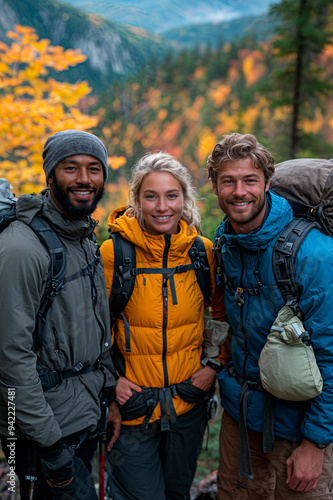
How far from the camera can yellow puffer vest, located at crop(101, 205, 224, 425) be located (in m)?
2.84

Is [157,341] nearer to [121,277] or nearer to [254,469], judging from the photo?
[121,277]

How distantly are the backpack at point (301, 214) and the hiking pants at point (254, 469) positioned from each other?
1.19 m

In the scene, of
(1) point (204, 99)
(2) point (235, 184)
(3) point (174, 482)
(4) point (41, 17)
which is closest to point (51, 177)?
(2) point (235, 184)

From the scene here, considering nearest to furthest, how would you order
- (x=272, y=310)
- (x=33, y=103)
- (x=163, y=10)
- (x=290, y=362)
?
(x=290, y=362) < (x=272, y=310) < (x=163, y=10) < (x=33, y=103)

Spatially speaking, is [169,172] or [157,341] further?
[169,172]

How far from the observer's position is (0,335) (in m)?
1.98

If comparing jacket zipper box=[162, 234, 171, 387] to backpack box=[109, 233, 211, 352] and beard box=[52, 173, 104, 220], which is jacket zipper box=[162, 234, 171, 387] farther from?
beard box=[52, 173, 104, 220]

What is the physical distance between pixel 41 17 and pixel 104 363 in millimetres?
4837

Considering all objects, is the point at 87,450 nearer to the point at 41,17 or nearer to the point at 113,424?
the point at 113,424

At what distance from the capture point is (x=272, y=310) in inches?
98.1

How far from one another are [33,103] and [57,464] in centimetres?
457

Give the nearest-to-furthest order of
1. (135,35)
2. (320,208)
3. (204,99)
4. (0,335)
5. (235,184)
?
(0,335)
(320,208)
(235,184)
(135,35)
(204,99)

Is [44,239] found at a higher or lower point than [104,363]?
higher

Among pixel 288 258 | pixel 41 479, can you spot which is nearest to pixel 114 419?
pixel 41 479
